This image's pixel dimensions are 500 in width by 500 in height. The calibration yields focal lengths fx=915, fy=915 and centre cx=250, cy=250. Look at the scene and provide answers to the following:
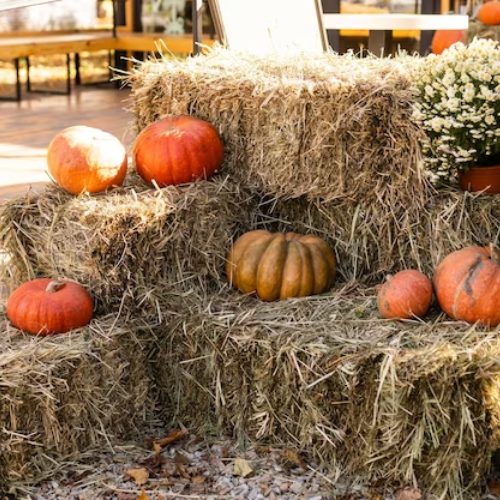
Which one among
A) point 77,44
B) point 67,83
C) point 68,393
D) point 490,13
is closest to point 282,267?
point 68,393

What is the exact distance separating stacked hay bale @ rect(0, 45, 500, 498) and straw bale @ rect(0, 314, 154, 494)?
0.37ft

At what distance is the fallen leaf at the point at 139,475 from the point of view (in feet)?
9.59

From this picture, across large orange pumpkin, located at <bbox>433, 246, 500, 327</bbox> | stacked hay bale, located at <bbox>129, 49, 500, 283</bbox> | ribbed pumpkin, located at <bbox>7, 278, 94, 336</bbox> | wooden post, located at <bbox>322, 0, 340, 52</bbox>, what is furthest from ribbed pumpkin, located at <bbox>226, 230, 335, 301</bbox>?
wooden post, located at <bbox>322, 0, 340, 52</bbox>

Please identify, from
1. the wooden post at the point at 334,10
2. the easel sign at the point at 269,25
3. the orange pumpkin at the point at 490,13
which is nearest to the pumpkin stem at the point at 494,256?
the easel sign at the point at 269,25

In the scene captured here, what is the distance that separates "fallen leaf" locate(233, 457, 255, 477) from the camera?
9.74ft

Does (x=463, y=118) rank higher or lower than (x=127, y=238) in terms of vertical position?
higher

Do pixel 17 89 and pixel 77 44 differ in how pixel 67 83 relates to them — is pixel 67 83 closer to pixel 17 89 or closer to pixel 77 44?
pixel 77 44

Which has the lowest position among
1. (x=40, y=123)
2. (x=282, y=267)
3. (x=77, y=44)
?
(x=40, y=123)

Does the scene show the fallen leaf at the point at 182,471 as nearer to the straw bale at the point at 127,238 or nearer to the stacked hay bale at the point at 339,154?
the straw bale at the point at 127,238

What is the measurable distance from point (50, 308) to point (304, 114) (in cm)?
121

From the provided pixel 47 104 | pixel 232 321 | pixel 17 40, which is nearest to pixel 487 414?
pixel 232 321

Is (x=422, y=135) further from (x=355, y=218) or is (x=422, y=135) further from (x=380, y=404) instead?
(x=380, y=404)

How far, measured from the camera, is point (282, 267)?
11.1 ft

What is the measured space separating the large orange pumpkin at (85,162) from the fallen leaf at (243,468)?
1.20 metres
